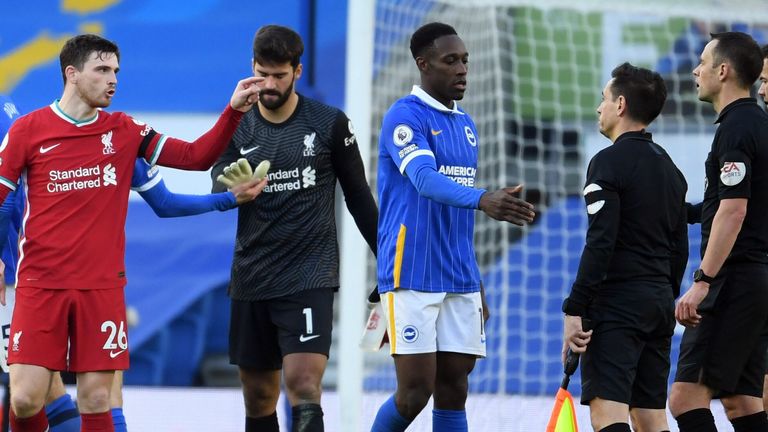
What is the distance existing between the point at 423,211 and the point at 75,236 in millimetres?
1372

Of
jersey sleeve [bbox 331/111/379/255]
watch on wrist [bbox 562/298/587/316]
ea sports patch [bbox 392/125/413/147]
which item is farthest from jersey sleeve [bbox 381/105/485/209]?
watch on wrist [bbox 562/298/587/316]

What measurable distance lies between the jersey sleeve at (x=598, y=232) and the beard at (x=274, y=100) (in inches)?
54.5

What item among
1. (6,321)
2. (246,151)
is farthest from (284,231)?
Answer: (6,321)

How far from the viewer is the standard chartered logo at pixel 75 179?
466 cm

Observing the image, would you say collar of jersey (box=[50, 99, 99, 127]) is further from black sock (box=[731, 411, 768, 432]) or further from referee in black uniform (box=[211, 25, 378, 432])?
black sock (box=[731, 411, 768, 432])

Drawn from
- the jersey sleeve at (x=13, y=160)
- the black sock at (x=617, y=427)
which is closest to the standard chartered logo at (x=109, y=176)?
the jersey sleeve at (x=13, y=160)

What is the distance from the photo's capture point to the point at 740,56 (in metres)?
4.83

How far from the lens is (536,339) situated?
957 cm

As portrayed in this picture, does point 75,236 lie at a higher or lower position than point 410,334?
higher

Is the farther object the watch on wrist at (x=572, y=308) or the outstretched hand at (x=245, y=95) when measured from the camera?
the outstretched hand at (x=245, y=95)

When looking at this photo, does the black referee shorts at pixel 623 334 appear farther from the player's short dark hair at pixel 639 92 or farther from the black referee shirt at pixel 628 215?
the player's short dark hair at pixel 639 92

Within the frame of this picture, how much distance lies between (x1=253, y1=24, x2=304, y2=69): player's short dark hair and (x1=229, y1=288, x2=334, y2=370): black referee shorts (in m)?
0.97

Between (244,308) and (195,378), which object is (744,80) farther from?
(195,378)

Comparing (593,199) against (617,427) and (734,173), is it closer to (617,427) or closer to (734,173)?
(734,173)
